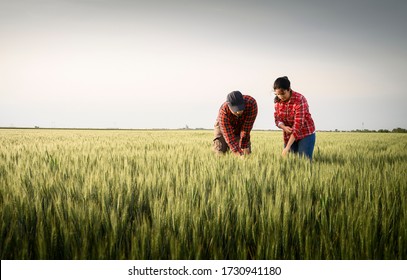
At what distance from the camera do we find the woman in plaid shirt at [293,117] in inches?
147

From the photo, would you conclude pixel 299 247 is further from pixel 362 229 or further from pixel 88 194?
pixel 88 194

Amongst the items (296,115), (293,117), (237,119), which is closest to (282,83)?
(296,115)

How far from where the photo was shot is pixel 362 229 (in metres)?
1.29

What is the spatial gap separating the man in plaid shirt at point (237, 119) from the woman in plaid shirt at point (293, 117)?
451 mm

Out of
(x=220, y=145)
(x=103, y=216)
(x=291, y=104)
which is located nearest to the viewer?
(x=103, y=216)

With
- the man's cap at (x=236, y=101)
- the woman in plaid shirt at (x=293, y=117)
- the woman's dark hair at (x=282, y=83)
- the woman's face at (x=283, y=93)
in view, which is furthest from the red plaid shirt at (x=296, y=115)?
the man's cap at (x=236, y=101)

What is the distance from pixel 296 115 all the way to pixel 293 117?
0.67ft

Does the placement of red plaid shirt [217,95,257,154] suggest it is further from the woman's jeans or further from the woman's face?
the woman's jeans

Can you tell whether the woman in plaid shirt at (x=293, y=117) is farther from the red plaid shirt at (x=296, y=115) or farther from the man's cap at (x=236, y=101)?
the man's cap at (x=236, y=101)

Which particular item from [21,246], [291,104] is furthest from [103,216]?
[291,104]

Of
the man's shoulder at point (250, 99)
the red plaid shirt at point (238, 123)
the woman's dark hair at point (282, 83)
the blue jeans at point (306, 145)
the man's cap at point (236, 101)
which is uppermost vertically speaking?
the woman's dark hair at point (282, 83)

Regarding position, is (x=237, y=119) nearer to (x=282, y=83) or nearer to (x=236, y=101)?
(x=236, y=101)
